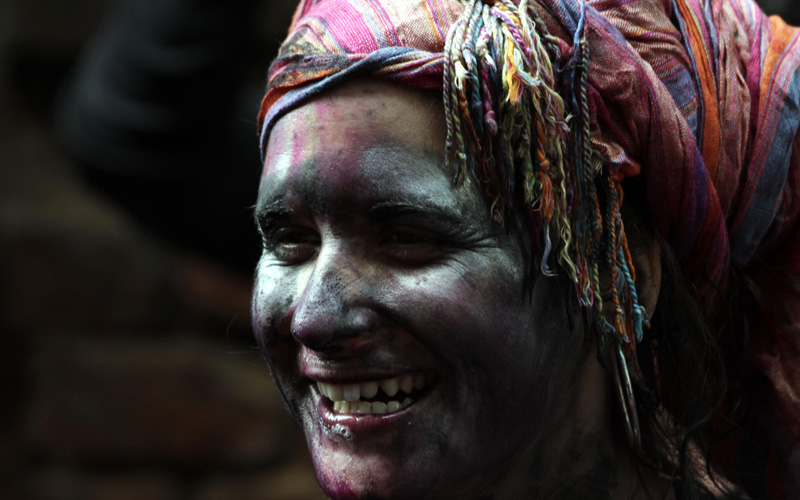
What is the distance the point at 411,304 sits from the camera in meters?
1.72

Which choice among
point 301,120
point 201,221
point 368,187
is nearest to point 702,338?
point 368,187

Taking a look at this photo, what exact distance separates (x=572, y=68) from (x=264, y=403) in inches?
118

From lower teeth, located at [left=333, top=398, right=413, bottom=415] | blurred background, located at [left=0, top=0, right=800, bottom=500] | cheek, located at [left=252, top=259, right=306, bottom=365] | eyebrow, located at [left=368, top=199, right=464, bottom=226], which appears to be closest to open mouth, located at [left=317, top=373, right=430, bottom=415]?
lower teeth, located at [left=333, top=398, right=413, bottom=415]

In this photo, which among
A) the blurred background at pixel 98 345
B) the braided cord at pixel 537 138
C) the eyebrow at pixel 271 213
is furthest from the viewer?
the blurred background at pixel 98 345

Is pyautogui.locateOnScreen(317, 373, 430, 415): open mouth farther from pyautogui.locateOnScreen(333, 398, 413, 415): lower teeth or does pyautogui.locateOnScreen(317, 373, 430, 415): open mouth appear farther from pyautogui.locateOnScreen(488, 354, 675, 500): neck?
pyautogui.locateOnScreen(488, 354, 675, 500): neck

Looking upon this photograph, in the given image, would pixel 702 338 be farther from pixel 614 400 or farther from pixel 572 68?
pixel 572 68

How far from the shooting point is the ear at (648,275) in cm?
191

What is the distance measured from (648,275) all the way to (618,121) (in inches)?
12.2

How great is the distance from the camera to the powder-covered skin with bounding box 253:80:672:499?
67.7 inches

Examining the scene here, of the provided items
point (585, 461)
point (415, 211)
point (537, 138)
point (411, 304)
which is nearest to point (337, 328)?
point (411, 304)

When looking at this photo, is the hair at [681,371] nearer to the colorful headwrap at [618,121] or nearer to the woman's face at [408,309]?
the colorful headwrap at [618,121]

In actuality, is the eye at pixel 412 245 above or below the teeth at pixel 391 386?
above

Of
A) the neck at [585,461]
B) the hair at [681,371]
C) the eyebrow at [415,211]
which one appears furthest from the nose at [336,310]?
the hair at [681,371]

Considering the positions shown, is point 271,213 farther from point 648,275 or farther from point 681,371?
point 681,371
